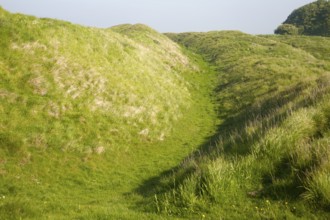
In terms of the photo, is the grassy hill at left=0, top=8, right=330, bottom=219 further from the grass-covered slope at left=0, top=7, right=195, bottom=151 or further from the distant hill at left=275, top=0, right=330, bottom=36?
the distant hill at left=275, top=0, right=330, bottom=36

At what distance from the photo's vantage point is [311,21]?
9850cm

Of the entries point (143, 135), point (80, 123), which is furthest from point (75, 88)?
point (143, 135)

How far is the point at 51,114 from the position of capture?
2033 centimetres

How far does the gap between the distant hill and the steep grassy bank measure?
76266 millimetres

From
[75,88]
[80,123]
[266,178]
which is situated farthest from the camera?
[75,88]

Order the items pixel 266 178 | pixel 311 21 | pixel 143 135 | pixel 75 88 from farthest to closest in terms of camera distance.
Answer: pixel 311 21
pixel 75 88
pixel 143 135
pixel 266 178

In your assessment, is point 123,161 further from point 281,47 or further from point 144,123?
point 281,47

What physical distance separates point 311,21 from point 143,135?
320 ft

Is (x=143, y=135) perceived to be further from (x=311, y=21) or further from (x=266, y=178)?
(x=311, y=21)

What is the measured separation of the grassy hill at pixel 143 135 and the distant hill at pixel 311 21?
193 ft

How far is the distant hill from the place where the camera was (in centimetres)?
9081

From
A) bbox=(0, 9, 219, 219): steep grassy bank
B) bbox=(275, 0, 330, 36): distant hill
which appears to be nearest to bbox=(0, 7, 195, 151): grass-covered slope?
bbox=(0, 9, 219, 219): steep grassy bank

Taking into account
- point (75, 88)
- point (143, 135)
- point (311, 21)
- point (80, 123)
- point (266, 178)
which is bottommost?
point (143, 135)

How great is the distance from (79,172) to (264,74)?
29.6 meters
